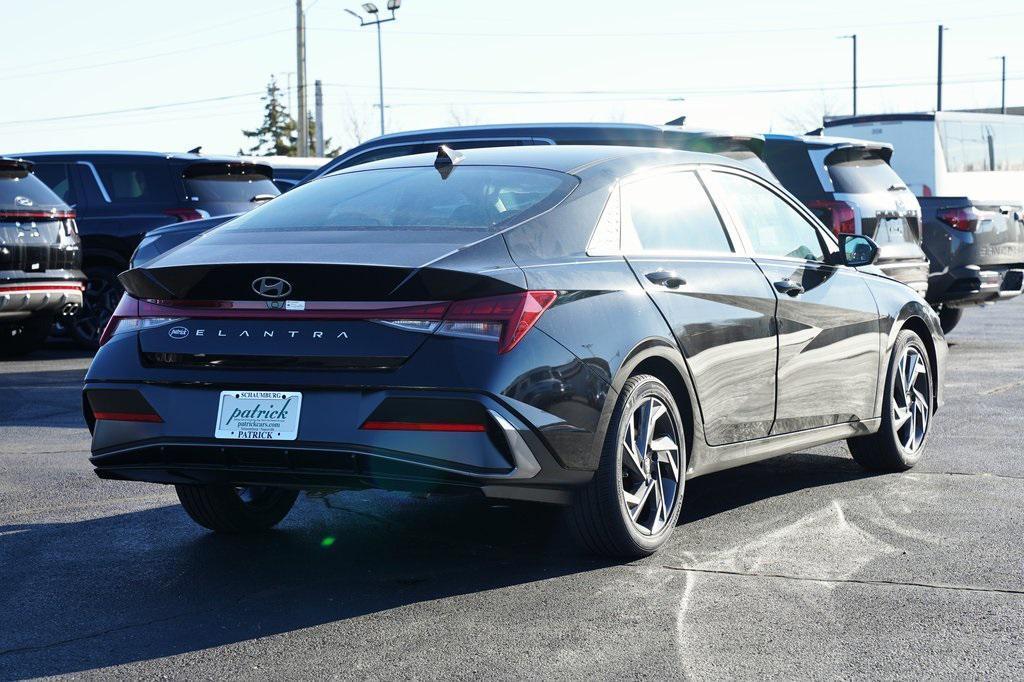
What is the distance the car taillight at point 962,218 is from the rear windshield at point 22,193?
28.1 ft

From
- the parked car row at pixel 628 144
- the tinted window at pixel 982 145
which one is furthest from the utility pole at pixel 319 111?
the parked car row at pixel 628 144

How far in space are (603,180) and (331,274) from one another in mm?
1302

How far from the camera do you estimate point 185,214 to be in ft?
48.4

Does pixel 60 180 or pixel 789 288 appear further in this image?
pixel 60 180

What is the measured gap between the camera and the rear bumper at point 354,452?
4715mm

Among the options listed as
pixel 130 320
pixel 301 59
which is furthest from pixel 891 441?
pixel 301 59

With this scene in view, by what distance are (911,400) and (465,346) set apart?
3.68 metres

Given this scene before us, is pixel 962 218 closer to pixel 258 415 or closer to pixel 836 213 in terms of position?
pixel 836 213

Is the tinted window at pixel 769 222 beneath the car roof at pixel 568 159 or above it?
beneath

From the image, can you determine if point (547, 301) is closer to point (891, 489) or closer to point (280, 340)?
point (280, 340)

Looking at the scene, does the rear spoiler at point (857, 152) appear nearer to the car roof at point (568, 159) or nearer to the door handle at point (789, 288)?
the door handle at point (789, 288)

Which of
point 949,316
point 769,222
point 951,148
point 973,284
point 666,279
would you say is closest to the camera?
point 666,279

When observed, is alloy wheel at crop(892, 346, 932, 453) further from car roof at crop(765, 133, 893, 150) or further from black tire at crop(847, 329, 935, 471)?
car roof at crop(765, 133, 893, 150)

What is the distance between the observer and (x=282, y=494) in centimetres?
614
